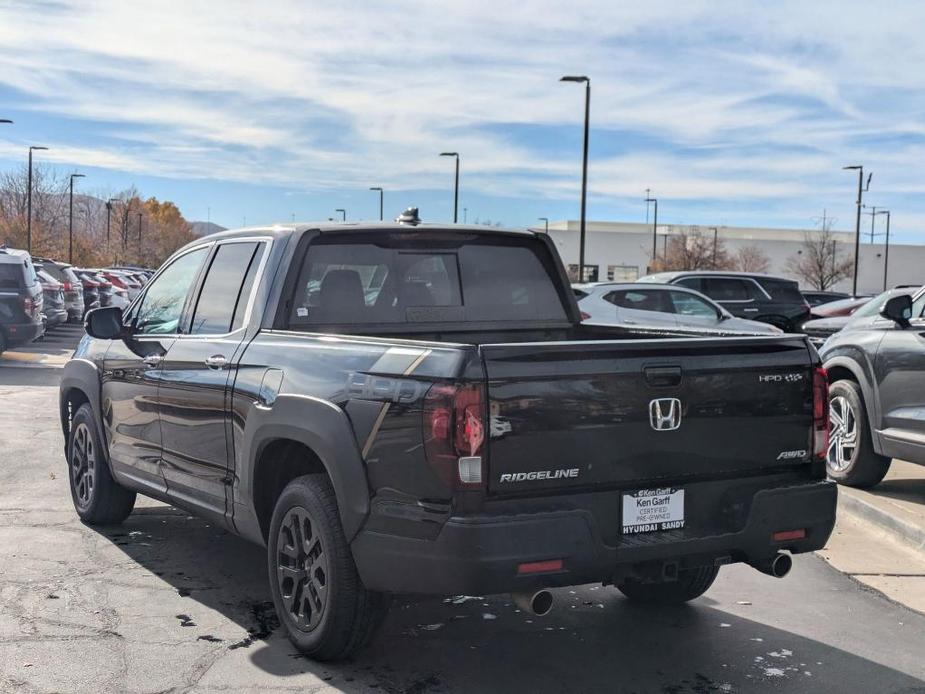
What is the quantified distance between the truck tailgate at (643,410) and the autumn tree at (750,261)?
320 feet

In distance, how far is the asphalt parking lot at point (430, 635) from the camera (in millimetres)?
4457

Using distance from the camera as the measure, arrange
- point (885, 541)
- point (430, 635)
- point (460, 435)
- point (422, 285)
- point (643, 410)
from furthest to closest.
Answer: point (885, 541), point (422, 285), point (430, 635), point (643, 410), point (460, 435)

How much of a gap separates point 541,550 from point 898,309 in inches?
199

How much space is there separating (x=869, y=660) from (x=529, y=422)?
2.11m

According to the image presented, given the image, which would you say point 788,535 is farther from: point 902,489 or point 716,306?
point 716,306

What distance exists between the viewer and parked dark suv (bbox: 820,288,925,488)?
777cm

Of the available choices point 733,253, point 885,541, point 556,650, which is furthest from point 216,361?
point 733,253

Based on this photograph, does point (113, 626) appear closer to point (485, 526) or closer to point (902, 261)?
point (485, 526)

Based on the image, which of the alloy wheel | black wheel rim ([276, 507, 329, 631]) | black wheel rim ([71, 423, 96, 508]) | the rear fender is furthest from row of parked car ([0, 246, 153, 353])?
black wheel rim ([276, 507, 329, 631])

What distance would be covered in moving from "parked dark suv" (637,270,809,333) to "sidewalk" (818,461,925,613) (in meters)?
14.0

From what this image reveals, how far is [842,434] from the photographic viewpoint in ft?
28.1

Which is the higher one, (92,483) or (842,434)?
(842,434)

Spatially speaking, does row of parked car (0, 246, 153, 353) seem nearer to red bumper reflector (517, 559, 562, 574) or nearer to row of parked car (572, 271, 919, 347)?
row of parked car (572, 271, 919, 347)

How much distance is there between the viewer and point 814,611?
18.3 ft
